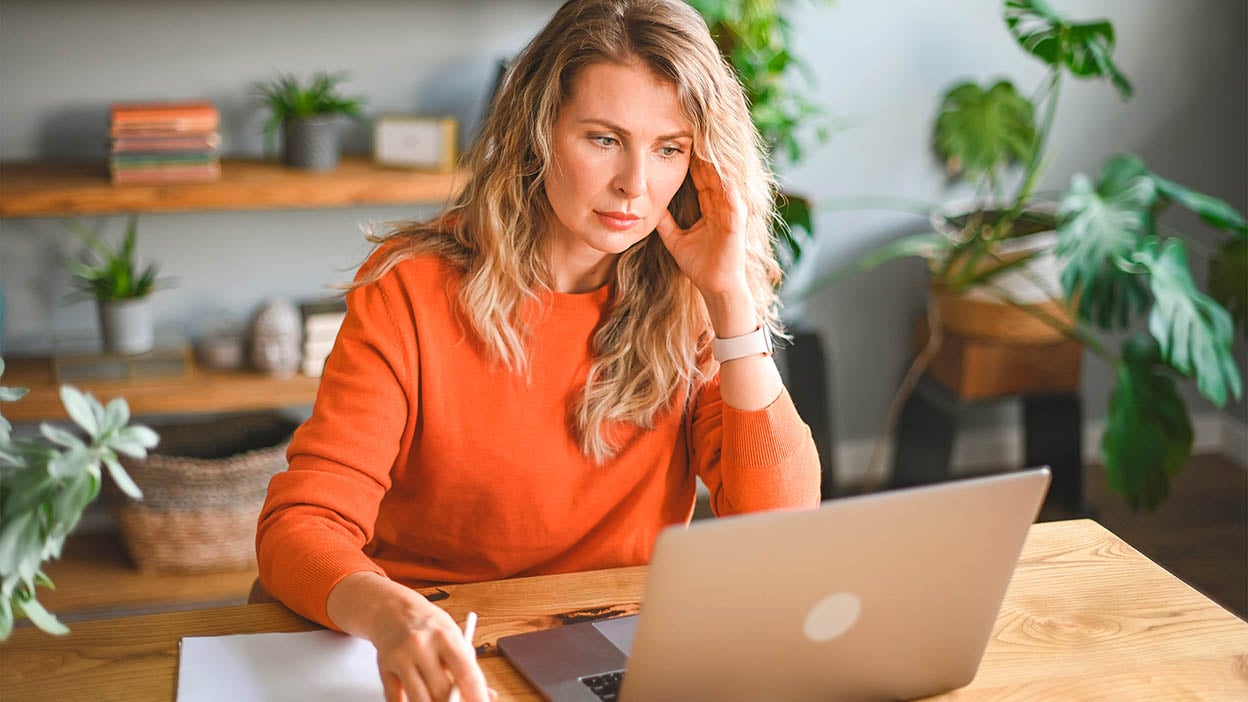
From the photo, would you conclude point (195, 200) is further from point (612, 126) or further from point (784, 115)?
point (612, 126)

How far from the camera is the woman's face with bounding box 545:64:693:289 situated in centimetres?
136

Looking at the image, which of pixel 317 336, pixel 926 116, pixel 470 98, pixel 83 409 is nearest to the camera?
pixel 83 409

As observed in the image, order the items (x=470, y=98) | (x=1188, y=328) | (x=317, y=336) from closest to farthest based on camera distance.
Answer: (x=1188, y=328) < (x=317, y=336) < (x=470, y=98)

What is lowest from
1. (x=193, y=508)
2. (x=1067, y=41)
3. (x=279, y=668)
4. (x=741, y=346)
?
(x=193, y=508)

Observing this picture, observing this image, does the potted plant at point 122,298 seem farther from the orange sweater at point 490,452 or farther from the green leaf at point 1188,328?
the green leaf at point 1188,328

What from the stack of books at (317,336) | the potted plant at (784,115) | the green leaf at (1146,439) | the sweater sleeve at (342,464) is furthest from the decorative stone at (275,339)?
the green leaf at (1146,439)

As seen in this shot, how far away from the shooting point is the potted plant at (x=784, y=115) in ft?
8.70

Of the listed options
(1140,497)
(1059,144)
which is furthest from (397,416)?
(1059,144)

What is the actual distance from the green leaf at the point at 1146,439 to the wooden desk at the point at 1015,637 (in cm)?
133

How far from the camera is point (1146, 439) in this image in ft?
8.54

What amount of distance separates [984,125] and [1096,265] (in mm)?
691

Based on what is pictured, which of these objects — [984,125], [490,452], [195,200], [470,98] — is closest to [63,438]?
[490,452]

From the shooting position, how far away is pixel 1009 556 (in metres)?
1.01

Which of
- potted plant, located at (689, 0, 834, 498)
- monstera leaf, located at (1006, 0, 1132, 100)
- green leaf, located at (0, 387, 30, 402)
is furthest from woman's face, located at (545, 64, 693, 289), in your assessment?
monstera leaf, located at (1006, 0, 1132, 100)
